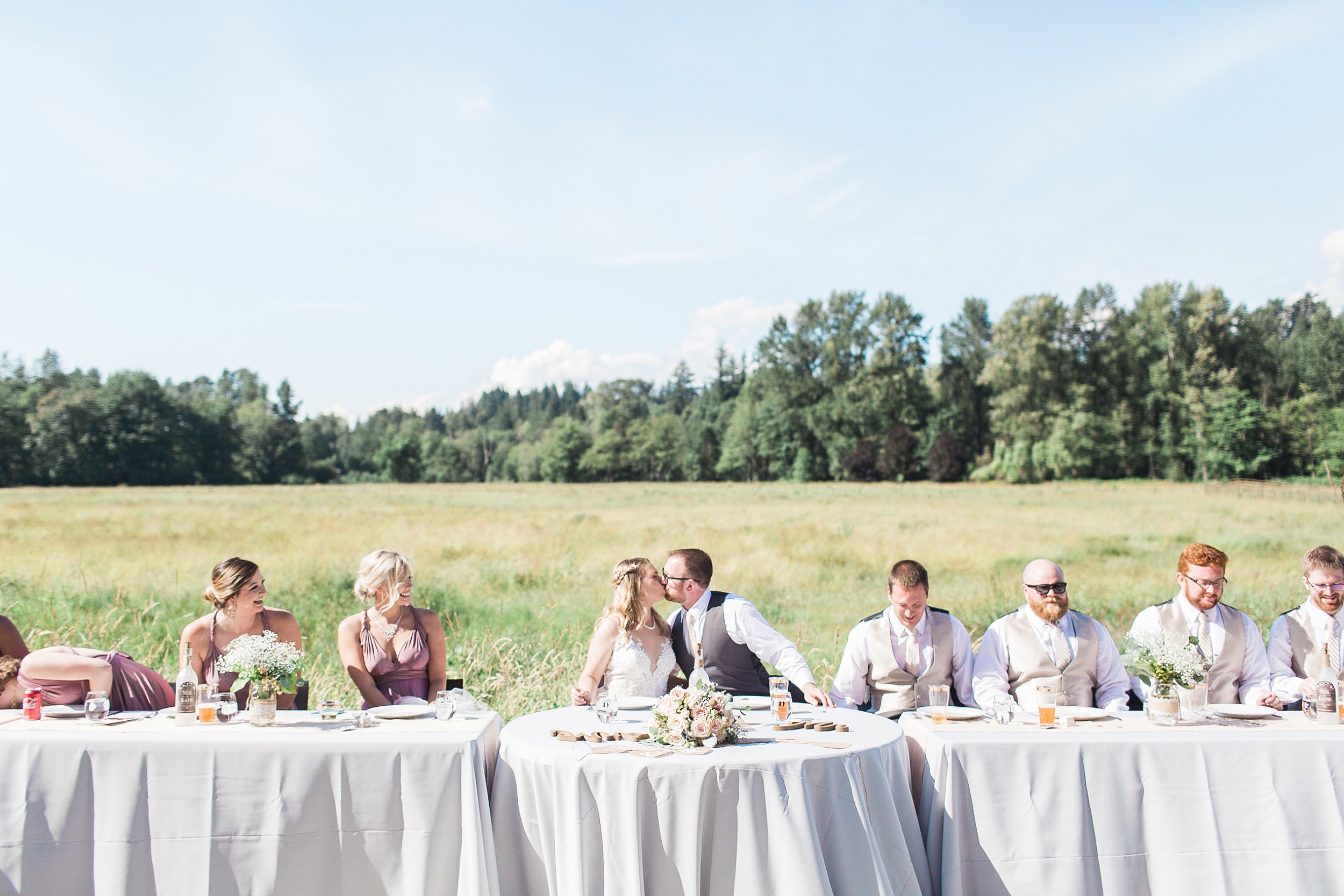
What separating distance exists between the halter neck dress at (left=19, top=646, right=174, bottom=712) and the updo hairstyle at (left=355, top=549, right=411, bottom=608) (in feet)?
3.21

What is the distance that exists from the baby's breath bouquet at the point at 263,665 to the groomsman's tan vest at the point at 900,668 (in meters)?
2.75

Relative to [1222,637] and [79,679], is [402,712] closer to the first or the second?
[79,679]

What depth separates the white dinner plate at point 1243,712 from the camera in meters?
3.98

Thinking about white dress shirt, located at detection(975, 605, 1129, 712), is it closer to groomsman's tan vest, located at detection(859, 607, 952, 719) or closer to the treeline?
groomsman's tan vest, located at detection(859, 607, 952, 719)

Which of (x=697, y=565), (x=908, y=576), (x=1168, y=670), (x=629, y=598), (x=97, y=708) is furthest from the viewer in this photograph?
(x=697, y=565)

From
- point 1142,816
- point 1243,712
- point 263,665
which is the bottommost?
point 1142,816

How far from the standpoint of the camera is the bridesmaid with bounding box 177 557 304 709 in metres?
4.56

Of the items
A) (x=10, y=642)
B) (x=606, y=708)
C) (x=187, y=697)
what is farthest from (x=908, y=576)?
(x=10, y=642)

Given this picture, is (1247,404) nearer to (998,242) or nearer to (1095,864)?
(998,242)

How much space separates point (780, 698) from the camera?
3.79m

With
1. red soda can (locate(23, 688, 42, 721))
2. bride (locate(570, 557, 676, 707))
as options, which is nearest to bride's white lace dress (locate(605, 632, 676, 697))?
bride (locate(570, 557, 676, 707))

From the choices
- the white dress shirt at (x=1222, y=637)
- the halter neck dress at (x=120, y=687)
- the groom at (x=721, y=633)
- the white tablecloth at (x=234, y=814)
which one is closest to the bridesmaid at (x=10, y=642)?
the halter neck dress at (x=120, y=687)

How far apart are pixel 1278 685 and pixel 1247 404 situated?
1584 inches

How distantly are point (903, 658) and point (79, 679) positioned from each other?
12.7 ft
